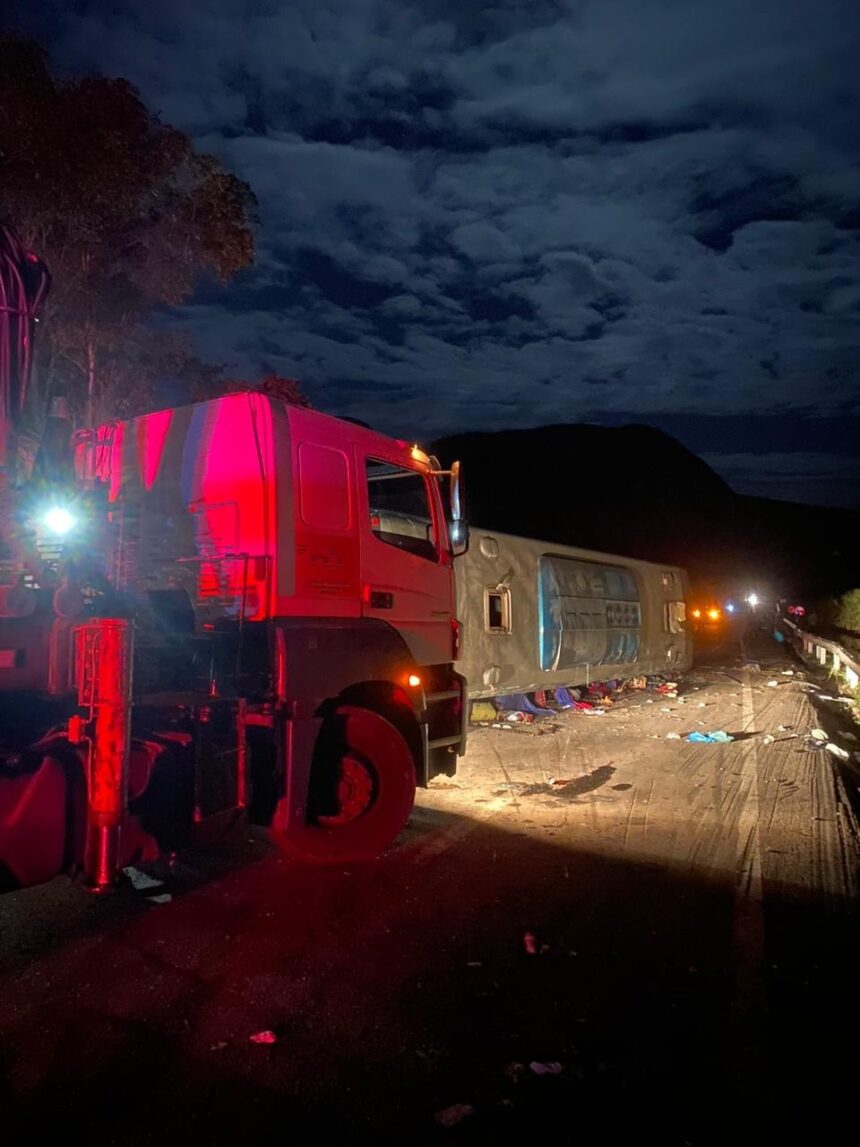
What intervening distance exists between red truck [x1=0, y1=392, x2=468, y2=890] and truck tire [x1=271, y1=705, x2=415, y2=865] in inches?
0.5

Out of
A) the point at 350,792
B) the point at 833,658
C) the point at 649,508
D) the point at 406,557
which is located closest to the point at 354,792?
the point at 350,792

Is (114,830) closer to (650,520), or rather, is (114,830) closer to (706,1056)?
(706,1056)

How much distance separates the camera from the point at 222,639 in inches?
183

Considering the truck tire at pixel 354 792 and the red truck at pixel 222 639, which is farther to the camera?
the truck tire at pixel 354 792

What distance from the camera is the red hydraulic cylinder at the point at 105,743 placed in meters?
3.75

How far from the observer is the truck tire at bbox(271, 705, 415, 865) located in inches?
203

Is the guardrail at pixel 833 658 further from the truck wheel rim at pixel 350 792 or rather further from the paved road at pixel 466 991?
the truck wheel rim at pixel 350 792

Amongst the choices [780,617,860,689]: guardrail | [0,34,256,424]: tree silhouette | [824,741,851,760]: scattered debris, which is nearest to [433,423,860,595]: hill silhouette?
[780,617,860,689]: guardrail

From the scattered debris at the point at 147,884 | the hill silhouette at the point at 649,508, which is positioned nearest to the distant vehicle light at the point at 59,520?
the scattered debris at the point at 147,884

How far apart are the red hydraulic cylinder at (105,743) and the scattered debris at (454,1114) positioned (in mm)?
1940

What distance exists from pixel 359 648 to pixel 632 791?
145 inches

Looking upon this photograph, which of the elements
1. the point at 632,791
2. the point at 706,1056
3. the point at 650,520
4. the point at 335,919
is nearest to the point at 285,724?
the point at 335,919

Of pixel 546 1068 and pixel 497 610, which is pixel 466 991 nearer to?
pixel 546 1068

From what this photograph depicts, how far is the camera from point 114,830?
3779mm
